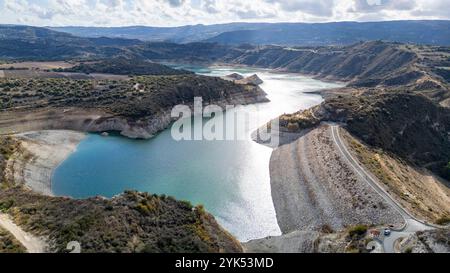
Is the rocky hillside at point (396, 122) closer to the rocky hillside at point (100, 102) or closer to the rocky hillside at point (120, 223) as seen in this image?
the rocky hillside at point (100, 102)

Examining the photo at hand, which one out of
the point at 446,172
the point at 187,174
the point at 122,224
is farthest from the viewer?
the point at 446,172

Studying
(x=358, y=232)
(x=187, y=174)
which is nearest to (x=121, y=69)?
(x=187, y=174)

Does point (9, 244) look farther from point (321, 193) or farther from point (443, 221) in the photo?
point (443, 221)

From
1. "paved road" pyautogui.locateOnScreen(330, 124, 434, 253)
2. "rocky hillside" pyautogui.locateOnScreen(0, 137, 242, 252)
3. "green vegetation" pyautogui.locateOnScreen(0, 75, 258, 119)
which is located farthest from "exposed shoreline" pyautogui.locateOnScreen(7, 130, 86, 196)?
"paved road" pyautogui.locateOnScreen(330, 124, 434, 253)

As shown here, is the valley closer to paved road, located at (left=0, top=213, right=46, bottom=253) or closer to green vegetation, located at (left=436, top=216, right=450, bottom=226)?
green vegetation, located at (left=436, top=216, right=450, bottom=226)
